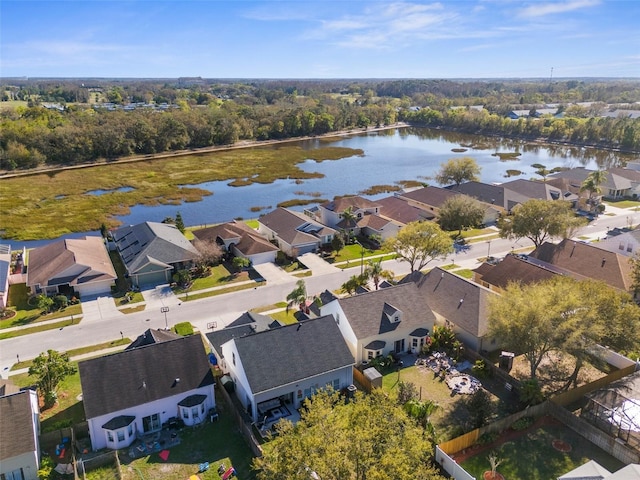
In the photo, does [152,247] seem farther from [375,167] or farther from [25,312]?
[375,167]

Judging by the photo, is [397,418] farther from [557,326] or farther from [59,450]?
[59,450]

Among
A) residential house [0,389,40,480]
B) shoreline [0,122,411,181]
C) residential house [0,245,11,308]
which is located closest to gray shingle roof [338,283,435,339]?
residential house [0,389,40,480]

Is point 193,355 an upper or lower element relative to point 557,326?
lower

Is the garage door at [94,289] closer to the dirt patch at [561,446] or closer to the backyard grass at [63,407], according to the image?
the backyard grass at [63,407]

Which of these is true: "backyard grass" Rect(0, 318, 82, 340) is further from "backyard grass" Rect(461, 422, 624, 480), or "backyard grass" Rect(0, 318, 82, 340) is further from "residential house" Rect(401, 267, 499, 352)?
"backyard grass" Rect(461, 422, 624, 480)

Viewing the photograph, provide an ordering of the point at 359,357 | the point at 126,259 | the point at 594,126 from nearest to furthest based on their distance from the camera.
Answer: the point at 359,357, the point at 126,259, the point at 594,126

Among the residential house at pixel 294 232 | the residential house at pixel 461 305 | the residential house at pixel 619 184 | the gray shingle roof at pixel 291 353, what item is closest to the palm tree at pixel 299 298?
the gray shingle roof at pixel 291 353

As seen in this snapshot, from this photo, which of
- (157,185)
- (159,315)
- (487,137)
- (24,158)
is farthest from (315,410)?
(487,137)
